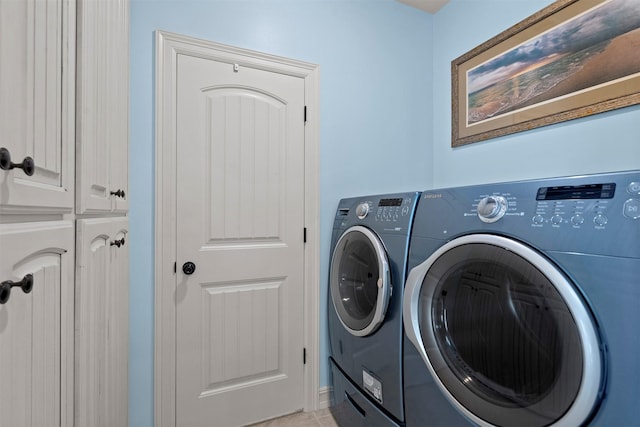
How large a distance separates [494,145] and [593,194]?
1.22 meters

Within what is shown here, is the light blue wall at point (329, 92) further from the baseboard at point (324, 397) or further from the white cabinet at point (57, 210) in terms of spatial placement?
the white cabinet at point (57, 210)

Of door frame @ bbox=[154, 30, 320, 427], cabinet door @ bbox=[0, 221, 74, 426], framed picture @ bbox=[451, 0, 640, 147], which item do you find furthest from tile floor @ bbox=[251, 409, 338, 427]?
framed picture @ bbox=[451, 0, 640, 147]

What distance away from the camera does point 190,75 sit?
1.57m

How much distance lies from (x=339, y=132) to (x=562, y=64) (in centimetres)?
115

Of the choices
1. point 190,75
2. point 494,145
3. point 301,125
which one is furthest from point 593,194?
point 190,75

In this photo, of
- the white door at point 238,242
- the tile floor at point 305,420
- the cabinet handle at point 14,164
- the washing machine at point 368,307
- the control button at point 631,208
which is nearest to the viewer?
the cabinet handle at point 14,164

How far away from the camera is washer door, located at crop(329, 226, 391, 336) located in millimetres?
1307

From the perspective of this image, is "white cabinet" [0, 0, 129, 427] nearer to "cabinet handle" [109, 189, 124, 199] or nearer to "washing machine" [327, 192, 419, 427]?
"cabinet handle" [109, 189, 124, 199]

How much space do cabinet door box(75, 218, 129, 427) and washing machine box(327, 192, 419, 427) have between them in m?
0.97

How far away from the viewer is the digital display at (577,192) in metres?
0.70

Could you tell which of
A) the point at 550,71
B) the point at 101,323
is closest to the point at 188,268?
the point at 101,323

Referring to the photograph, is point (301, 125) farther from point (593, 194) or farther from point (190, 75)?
point (593, 194)

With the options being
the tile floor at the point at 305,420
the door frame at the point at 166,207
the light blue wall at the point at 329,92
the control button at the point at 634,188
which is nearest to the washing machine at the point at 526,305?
the control button at the point at 634,188

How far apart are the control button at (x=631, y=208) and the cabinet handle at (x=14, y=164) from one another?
1088 mm
